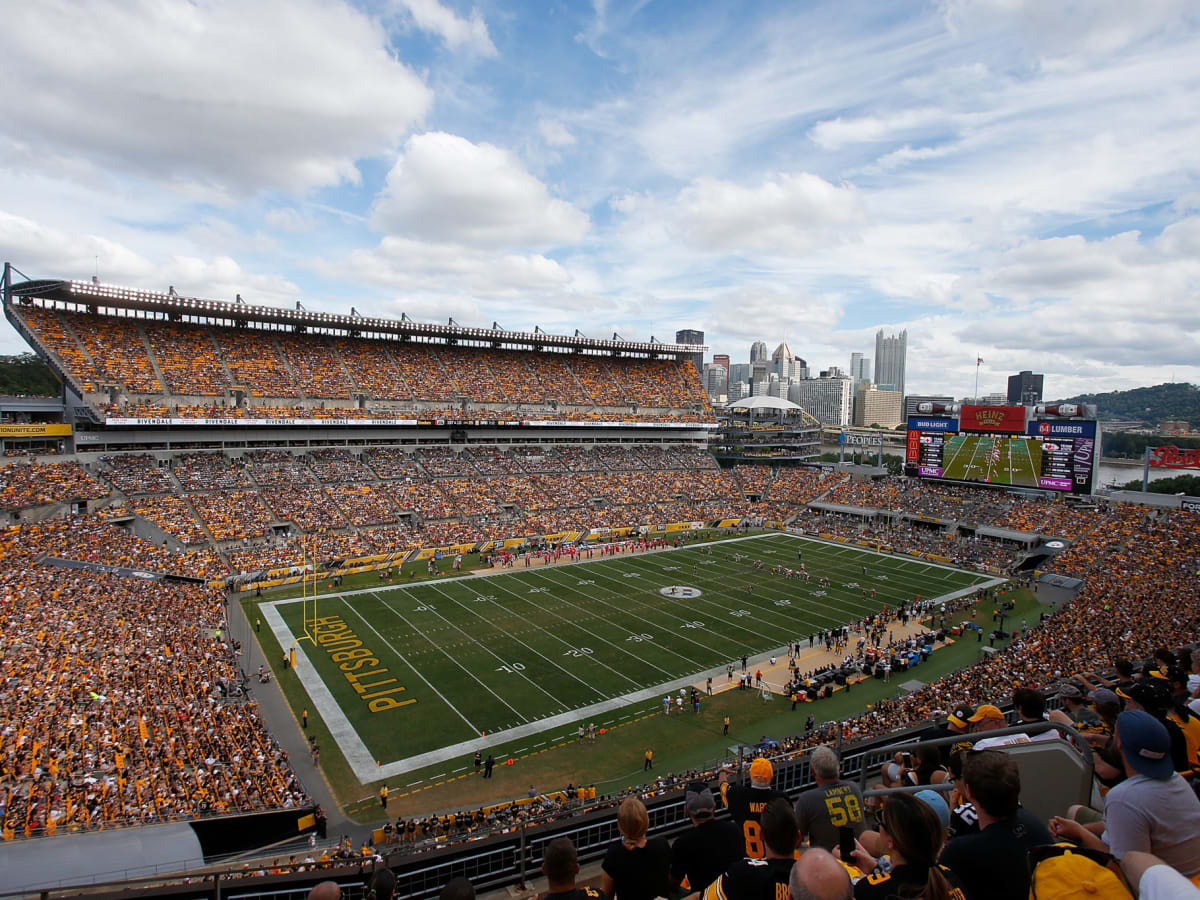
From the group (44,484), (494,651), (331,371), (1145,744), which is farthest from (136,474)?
(1145,744)

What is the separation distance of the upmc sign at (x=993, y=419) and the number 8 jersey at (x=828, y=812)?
165 feet

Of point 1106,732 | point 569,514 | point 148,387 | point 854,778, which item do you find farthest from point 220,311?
point 1106,732

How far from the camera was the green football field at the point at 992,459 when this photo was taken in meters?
46.8

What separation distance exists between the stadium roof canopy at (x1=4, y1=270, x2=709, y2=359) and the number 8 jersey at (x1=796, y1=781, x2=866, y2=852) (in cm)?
5403

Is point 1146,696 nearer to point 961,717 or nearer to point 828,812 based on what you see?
point 828,812

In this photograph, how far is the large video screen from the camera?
4459 centimetres

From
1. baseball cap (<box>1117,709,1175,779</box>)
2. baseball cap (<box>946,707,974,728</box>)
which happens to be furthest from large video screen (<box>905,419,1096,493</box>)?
baseball cap (<box>1117,709,1175,779</box>)

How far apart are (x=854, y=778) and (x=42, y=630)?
23846mm

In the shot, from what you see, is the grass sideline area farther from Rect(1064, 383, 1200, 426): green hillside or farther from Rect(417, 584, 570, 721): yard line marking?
Rect(1064, 383, 1200, 426): green hillside

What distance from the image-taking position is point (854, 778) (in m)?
11.8

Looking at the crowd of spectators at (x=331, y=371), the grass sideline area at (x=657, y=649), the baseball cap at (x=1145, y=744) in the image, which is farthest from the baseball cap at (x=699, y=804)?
the crowd of spectators at (x=331, y=371)

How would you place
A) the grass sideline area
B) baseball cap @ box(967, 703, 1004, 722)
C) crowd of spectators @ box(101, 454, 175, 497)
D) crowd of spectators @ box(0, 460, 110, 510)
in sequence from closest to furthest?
baseball cap @ box(967, 703, 1004, 722) → the grass sideline area → crowd of spectators @ box(0, 460, 110, 510) → crowd of spectators @ box(101, 454, 175, 497)

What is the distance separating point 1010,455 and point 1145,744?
51.9 metres

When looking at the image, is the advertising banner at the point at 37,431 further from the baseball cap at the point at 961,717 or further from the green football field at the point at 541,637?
the baseball cap at the point at 961,717
